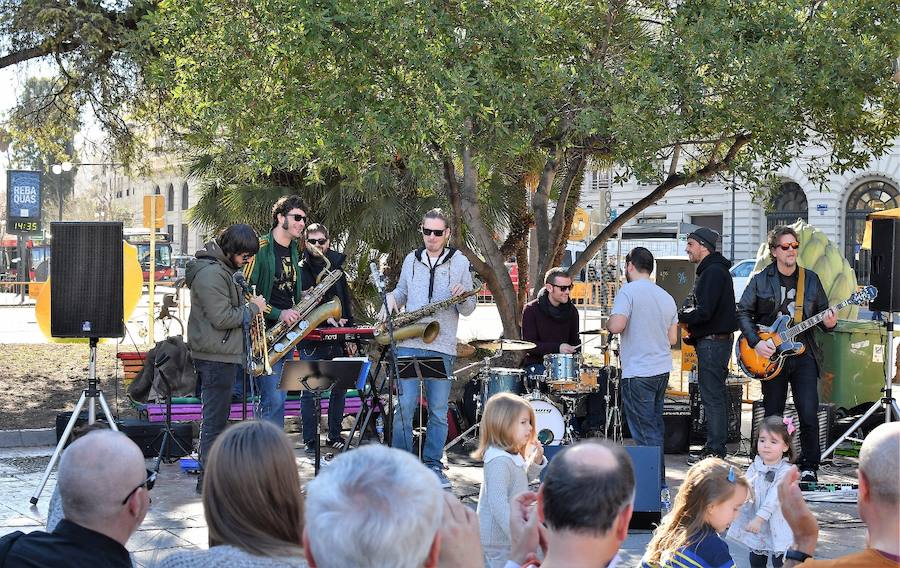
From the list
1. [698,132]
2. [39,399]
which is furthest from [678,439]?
[39,399]

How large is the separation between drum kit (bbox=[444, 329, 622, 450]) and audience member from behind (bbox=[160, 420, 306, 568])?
21.1 ft

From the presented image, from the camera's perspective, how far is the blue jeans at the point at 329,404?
9688mm

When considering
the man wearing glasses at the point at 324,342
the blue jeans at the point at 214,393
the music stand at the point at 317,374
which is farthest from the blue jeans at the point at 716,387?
the blue jeans at the point at 214,393

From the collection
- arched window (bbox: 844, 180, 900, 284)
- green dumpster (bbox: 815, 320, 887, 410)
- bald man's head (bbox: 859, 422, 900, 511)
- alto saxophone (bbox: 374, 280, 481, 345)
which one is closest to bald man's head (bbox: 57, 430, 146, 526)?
bald man's head (bbox: 859, 422, 900, 511)

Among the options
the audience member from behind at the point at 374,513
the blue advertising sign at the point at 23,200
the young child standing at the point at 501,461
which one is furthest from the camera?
the blue advertising sign at the point at 23,200

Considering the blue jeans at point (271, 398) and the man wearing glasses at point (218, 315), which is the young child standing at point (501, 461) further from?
the blue jeans at point (271, 398)

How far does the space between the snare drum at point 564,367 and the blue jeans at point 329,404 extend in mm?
1813

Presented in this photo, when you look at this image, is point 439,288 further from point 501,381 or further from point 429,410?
point 501,381

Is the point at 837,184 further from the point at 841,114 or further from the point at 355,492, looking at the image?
the point at 355,492

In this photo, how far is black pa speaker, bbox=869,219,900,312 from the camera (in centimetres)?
963

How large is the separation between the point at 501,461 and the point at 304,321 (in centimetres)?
366

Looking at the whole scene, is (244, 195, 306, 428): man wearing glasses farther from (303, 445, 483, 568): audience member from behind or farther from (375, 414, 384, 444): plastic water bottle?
(303, 445, 483, 568): audience member from behind

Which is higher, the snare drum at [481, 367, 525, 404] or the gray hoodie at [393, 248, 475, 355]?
the gray hoodie at [393, 248, 475, 355]

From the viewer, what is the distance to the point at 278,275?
9.24 meters
